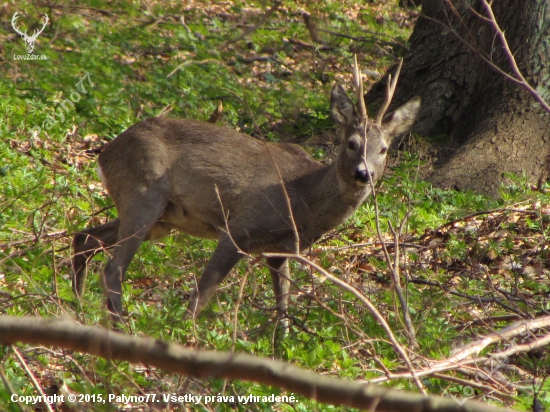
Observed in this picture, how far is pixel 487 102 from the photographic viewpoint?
807 cm

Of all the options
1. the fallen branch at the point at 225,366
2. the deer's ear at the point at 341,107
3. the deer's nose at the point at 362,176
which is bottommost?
the deer's nose at the point at 362,176

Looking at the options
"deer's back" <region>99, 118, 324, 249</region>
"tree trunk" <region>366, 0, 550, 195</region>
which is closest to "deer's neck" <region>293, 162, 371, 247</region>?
"deer's back" <region>99, 118, 324, 249</region>

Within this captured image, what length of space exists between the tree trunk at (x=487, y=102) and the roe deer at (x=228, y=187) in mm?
2206

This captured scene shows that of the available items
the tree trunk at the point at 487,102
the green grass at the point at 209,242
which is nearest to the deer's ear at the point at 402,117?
the green grass at the point at 209,242

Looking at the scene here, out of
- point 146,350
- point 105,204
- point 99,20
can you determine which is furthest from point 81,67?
point 146,350

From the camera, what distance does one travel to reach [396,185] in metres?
7.55

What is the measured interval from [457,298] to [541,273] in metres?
1.02

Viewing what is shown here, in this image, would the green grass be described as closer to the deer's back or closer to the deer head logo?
the deer head logo

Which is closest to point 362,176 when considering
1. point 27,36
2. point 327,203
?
point 327,203

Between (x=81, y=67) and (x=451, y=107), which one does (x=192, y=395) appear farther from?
(x=81, y=67)

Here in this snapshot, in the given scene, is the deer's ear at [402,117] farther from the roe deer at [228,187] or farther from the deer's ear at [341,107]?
the deer's ear at [341,107]

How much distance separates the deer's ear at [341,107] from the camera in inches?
222

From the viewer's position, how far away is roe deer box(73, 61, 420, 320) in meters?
5.43

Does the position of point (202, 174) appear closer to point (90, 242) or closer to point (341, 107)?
point (90, 242)
